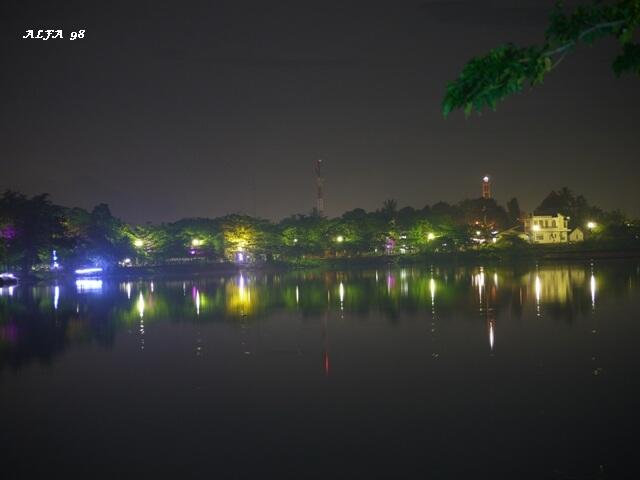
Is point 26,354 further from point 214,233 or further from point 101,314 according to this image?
point 214,233

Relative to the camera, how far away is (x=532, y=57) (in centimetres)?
597

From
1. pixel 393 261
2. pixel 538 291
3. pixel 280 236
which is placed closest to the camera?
pixel 538 291

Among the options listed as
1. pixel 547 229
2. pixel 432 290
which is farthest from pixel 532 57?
pixel 547 229

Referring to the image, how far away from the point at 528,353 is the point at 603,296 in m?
14.8

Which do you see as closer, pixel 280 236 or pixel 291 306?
pixel 291 306

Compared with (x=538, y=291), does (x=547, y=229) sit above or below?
above

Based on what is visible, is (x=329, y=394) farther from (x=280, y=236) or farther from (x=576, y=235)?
(x=576, y=235)

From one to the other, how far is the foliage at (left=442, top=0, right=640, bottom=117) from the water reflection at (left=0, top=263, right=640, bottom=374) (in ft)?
37.8

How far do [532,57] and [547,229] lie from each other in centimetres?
10218

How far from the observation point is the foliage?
5.94 meters

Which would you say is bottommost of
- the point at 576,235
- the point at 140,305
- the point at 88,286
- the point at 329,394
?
the point at 329,394

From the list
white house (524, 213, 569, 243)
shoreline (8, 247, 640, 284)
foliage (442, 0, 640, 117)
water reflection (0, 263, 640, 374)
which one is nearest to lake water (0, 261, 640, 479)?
water reflection (0, 263, 640, 374)

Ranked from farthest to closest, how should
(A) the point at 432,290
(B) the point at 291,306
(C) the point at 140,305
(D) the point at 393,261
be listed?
(D) the point at 393,261, (A) the point at 432,290, (C) the point at 140,305, (B) the point at 291,306

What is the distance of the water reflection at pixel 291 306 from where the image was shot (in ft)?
72.6
